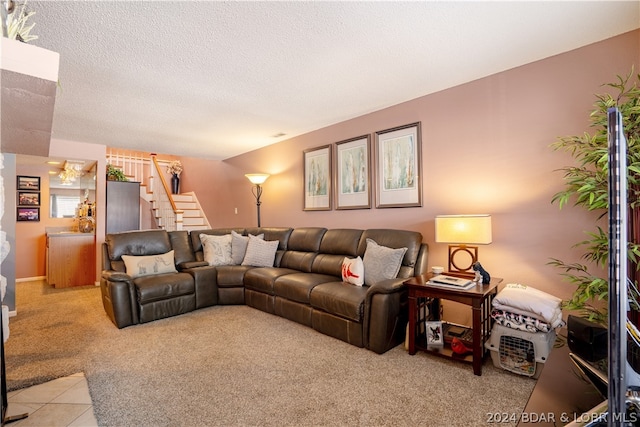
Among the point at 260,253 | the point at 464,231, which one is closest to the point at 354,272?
the point at 464,231

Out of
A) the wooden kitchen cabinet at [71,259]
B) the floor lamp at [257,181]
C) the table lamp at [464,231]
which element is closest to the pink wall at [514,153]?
the table lamp at [464,231]

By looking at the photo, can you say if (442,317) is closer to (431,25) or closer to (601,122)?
(601,122)

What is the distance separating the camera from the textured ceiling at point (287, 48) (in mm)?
1813

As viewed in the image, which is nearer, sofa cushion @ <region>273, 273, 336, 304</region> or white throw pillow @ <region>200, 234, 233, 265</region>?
sofa cushion @ <region>273, 273, 336, 304</region>

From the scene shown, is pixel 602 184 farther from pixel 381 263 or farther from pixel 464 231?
pixel 381 263

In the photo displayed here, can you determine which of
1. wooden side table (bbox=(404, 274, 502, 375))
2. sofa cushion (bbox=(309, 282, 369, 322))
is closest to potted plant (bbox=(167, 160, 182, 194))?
sofa cushion (bbox=(309, 282, 369, 322))

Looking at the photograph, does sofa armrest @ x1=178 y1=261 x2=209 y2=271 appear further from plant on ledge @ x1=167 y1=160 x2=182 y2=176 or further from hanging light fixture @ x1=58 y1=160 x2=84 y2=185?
plant on ledge @ x1=167 y1=160 x2=182 y2=176

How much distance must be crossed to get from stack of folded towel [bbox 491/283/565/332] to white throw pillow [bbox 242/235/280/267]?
2752 millimetres

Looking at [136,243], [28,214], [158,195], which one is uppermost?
[158,195]

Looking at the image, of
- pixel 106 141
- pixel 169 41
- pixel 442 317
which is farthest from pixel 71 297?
pixel 442 317

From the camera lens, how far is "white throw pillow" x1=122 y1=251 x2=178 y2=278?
11.3 feet

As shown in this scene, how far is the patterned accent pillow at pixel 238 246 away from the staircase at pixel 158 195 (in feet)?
7.31

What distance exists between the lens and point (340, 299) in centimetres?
265

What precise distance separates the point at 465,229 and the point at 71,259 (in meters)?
6.15
